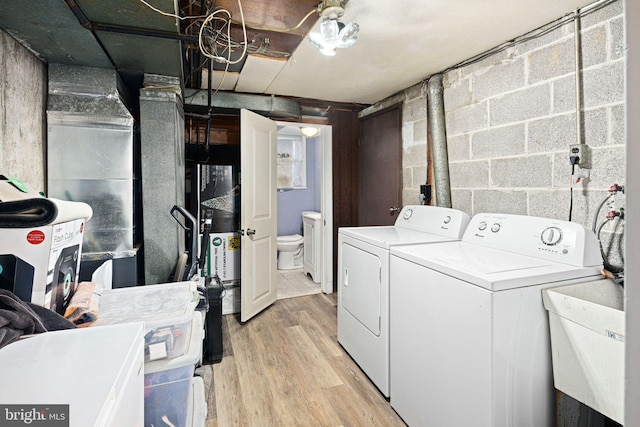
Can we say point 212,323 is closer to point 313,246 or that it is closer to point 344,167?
point 313,246

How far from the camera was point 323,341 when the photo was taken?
2578mm

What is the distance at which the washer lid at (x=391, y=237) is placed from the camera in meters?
1.92

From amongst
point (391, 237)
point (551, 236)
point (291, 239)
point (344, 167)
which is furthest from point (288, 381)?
point (291, 239)

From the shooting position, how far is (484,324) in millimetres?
1222

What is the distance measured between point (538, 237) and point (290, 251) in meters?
3.41

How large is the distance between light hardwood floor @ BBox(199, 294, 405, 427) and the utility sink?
0.90 meters

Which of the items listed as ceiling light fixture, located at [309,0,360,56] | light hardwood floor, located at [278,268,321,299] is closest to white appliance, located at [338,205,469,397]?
ceiling light fixture, located at [309,0,360,56]

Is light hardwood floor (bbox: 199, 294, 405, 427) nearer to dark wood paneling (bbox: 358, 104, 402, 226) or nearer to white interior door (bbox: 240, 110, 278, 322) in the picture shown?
white interior door (bbox: 240, 110, 278, 322)

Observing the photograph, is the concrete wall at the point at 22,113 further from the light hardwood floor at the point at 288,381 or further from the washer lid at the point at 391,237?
the washer lid at the point at 391,237

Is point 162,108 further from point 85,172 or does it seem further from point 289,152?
point 289,152

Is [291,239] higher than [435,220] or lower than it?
lower

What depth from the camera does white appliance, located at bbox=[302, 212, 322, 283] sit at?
401 centimetres

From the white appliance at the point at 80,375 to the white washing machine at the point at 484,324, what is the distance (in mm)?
1178

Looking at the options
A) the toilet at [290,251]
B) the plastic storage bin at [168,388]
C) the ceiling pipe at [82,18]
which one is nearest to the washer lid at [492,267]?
the plastic storage bin at [168,388]
